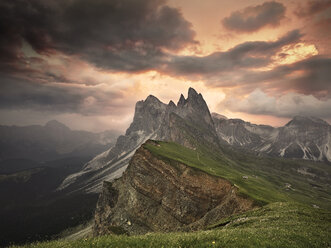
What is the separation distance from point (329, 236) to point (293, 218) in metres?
10.9

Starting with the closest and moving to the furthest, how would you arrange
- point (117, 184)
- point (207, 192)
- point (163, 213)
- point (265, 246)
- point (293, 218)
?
1. point (265, 246)
2. point (293, 218)
3. point (207, 192)
4. point (163, 213)
5. point (117, 184)

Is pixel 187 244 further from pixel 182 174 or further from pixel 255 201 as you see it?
pixel 182 174

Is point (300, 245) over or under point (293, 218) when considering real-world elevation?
over

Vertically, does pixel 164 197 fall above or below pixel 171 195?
below

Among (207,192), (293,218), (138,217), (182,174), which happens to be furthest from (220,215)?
(138,217)

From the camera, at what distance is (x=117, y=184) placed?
137625 millimetres

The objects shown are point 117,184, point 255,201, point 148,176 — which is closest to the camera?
point 255,201

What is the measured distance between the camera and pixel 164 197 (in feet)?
319

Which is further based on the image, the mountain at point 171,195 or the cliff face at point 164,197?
the cliff face at point 164,197

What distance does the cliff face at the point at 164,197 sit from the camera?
83.8 metres

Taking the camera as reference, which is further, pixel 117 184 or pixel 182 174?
pixel 117 184

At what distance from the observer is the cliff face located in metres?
83.8

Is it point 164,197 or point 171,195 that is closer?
point 171,195

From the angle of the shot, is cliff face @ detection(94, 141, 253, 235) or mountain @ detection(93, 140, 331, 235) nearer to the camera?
mountain @ detection(93, 140, 331, 235)
